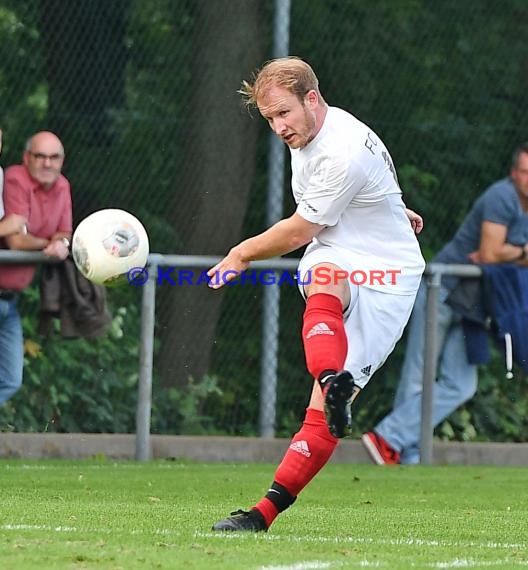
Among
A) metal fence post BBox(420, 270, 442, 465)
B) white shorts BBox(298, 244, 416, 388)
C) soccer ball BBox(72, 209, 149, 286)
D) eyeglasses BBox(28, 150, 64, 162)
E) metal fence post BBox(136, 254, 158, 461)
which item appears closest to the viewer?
white shorts BBox(298, 244, 416, 388)

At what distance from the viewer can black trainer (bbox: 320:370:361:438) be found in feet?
19.5

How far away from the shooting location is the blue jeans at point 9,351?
9.95 metres

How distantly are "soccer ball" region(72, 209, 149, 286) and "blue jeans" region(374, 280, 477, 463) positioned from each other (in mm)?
3321

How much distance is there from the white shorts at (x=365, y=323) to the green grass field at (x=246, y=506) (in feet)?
2.24

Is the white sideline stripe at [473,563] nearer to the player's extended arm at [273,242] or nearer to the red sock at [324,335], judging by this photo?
the red sock at [324,335]

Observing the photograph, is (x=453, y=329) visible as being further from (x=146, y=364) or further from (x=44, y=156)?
(x=44, y=156)

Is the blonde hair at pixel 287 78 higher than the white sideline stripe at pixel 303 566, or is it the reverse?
the blonde hair at pixel 287 78

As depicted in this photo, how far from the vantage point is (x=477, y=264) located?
1125 cm

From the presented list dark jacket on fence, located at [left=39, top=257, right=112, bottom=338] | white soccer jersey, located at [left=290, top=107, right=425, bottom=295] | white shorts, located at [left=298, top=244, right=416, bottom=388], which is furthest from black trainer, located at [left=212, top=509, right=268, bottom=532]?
dark jacket on fence, located at [left=39, top=257, right=112, bottom=338]

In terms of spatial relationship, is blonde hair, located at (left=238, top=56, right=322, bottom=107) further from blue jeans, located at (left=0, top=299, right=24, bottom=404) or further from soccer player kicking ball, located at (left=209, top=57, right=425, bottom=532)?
blue jeans, located at (left=0, top=299, right=24, bottom=404)

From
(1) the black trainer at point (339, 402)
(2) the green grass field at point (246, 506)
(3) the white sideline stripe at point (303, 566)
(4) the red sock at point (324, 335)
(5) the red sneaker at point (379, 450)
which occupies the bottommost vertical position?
(5) the red sneaker at point (379, 450)

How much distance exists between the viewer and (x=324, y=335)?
20.4 feet

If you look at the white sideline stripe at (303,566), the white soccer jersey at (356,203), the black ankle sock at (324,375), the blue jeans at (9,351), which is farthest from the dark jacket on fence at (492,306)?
the white sideline stripe at (303,566)

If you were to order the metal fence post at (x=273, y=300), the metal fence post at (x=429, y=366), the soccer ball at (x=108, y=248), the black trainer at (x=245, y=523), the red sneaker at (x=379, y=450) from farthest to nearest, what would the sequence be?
1. the metal fence post at (x=273, y=300)
2. the metal fence post at (x=429, y=366)
3. the red sneaker at (x=379, y=450)
4. the soccer ball at (x=108, y=248)
5. the black trainer at (x=245, y=523)
